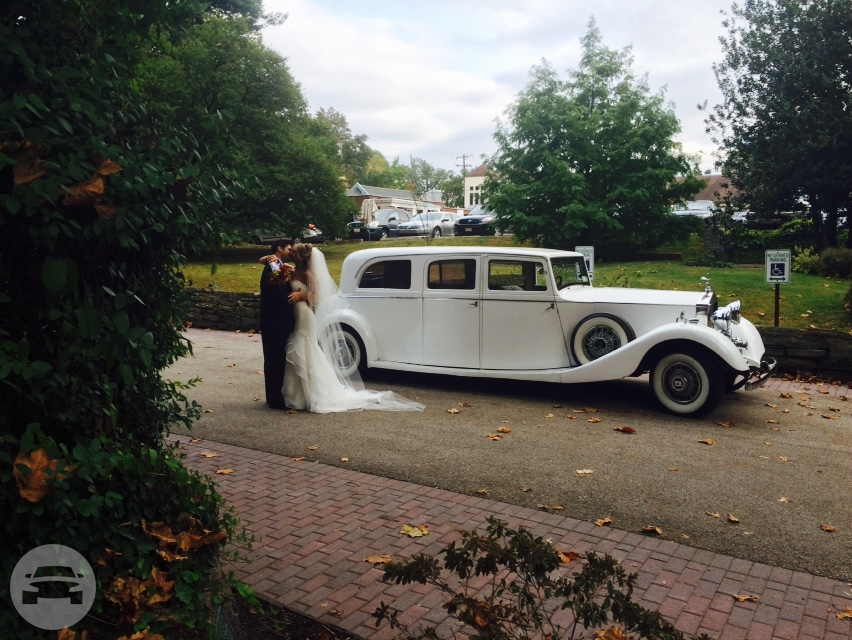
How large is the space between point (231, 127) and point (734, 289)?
13814 millimetres

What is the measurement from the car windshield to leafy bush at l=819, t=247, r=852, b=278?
33.8 ft

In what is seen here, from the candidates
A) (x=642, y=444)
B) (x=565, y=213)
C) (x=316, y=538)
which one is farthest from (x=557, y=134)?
(x=316, y=538)

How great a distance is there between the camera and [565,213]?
72.9ft

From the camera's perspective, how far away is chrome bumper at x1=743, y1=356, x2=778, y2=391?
7.79 meters

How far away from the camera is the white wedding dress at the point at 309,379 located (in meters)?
8.16

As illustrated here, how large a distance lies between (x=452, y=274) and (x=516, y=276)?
2.82ft

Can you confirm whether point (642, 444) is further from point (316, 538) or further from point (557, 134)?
point (557, 134)

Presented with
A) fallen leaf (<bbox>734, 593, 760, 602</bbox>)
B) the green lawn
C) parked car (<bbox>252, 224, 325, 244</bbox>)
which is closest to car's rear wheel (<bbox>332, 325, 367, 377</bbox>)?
the green lawn

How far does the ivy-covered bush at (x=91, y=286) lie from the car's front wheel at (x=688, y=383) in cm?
604

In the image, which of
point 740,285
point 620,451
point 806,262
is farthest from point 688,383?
point 806,262

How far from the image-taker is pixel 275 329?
8.20 m

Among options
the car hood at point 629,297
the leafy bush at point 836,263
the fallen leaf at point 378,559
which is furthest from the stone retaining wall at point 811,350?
the leafy bush at point 836,263

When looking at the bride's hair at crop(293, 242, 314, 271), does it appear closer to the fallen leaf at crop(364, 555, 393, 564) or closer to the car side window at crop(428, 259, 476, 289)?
the car side window at crop(428, 259, 476, 289)

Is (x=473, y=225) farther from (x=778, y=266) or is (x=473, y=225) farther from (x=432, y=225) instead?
(x=778, y=266)
